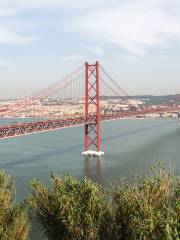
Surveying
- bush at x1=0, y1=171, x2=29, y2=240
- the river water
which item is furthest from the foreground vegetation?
the river water

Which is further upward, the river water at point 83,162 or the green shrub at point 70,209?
the green shrub at point 70,209

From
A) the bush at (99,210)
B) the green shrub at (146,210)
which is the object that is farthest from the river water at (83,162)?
the green shrub at (146,210)

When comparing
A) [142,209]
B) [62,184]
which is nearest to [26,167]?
[62,184]

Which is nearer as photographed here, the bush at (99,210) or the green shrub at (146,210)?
the green shrub at (146,210)

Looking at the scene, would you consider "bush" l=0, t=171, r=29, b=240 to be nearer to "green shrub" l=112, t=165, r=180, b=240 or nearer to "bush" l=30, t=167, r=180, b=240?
"bush" l=30, t=167, r=180, b=240

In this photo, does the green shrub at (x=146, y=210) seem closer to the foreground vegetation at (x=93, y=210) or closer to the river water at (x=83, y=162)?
the foreground vegetation at (x=93, y=210)

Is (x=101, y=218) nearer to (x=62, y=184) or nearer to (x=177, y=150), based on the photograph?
(x=62, y=184)
